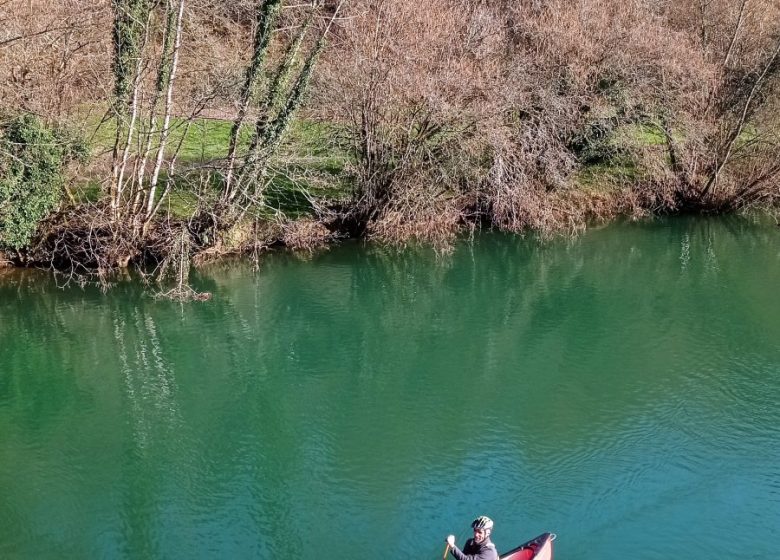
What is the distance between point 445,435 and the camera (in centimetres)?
1379

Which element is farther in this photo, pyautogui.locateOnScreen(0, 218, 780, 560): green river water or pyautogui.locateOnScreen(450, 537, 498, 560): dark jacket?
pyautogui.locateOnScreen(0, 218, 780, 560): green river water

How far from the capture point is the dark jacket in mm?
9365

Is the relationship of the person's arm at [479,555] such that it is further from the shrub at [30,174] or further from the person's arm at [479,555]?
the shrub at [30,174]

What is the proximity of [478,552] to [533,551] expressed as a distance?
78 centimetres

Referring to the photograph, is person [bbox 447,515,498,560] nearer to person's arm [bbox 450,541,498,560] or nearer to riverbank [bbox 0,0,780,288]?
person's arm [bbox 450,541,498,560]

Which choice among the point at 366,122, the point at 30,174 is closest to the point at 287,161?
the point at 366,122

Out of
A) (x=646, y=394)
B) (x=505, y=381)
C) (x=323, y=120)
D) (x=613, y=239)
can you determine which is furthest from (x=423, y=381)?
(x=613, y=239)

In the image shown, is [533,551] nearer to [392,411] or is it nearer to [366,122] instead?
[392,411]

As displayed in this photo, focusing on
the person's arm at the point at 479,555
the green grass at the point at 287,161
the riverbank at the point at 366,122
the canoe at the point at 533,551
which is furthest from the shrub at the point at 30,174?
the canoe at the point at 533,551

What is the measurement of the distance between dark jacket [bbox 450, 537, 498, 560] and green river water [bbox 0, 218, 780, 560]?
1115 mm

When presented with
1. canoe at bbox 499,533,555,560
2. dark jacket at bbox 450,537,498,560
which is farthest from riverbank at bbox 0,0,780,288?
canoe at bbox 499,533,555,560

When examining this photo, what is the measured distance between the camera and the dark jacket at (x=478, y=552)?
9365 millimetres

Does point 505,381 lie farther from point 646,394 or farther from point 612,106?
point 612,106

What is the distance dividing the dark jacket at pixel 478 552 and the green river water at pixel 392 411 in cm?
112
